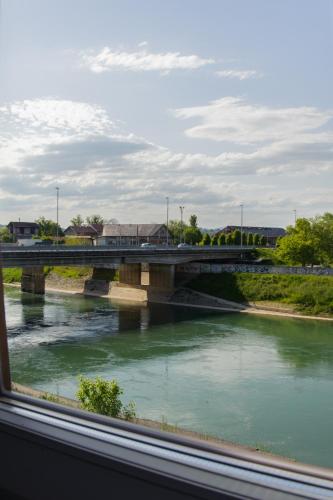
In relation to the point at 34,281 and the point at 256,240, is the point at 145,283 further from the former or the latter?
the point at 256,240

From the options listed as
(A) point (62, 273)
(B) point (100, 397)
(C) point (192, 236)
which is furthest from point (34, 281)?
(B) point (100, 397)

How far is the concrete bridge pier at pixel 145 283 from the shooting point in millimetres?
34156

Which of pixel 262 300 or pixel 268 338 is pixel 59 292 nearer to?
pixel 262 300

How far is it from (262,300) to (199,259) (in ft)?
22.6

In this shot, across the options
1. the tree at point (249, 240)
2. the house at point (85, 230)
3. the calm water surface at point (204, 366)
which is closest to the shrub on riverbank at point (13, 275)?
the calm water surface at point (204, 366)

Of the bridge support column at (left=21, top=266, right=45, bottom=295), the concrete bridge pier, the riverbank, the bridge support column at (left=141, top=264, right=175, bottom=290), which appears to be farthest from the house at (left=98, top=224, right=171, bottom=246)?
the riverbank

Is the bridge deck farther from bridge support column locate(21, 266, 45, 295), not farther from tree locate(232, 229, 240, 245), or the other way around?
tree locate(232, 229, 240, 245)

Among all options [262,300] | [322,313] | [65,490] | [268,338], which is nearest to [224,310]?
[262,300]

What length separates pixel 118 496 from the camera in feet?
6.49

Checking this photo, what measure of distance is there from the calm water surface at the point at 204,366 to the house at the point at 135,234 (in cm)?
3140

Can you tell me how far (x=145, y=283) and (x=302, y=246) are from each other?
10.1 meters

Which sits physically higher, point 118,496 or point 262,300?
point 118,496

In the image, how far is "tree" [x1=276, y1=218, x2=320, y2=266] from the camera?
33719 millimetres

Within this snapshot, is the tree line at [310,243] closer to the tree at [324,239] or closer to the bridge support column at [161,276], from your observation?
the tree at [324,239]
